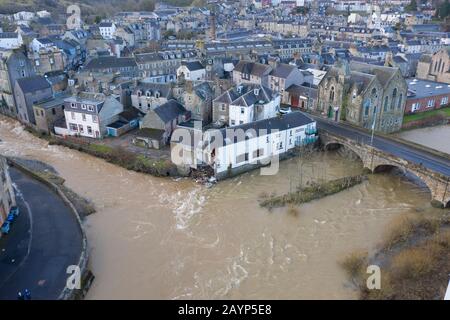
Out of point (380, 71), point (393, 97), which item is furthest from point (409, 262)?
point (380, 71)

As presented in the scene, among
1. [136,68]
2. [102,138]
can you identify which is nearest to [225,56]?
[136,68]

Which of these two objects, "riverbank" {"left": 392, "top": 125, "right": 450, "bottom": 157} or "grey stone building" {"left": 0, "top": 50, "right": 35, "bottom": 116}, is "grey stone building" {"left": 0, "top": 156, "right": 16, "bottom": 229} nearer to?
"grey stone building" {"left": 0, "top": 50, "right": 35, "bottom": 116}

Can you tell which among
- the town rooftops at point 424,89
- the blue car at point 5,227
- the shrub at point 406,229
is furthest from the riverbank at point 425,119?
the blue car at point 5,227

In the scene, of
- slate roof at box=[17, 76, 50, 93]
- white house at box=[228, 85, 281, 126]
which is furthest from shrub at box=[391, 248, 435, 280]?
slate roof at box=[17, 76, 50, 93]

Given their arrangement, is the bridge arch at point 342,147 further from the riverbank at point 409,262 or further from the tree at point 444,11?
the tree at point 444,11

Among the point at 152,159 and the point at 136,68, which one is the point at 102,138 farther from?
the point at 136,68

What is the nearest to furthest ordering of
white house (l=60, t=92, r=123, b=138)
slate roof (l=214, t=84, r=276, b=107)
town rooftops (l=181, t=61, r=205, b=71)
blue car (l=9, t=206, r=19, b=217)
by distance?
blue car (l=9, t=206, r=19, b=217) → slate roof (l=214, t=84, r=276, b=107) → white house (l=60, t=92, r=123, b=138) → town rooftops (l=181, t=61, r=205, b=71)
